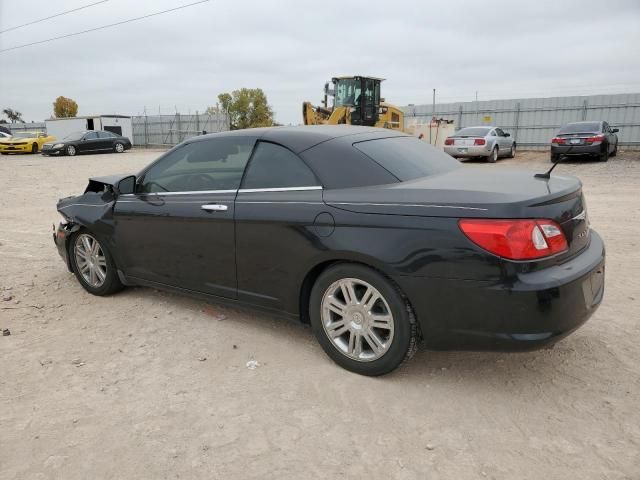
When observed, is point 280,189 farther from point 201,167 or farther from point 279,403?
point 279,403

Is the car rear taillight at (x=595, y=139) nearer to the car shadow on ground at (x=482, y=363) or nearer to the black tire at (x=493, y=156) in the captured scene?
the black tire at (x=493, y=156)

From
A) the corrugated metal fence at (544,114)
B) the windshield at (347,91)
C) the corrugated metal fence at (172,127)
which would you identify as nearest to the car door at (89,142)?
the corrugated metal fence at (172,127)

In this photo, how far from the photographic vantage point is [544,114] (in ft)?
89.0

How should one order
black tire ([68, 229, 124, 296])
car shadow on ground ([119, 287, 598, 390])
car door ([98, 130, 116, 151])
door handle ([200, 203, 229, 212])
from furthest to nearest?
car door ([98, 130, 116, 151])
black tire ([68, 229, 124, 296])
door handle ([200, 203, 229, 212])
car shadow on ground ([119, 287, 598, 390])

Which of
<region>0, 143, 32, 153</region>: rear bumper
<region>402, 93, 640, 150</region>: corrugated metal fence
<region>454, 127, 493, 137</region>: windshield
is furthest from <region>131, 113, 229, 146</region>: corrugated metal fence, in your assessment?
<region>454, 127, 493, 137</region>: windshield

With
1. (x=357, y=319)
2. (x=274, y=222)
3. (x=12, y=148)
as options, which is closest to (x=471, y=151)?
(x=274, y=222)

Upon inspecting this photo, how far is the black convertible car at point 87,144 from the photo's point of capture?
86.7ft

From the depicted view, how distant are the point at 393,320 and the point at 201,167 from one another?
2000 mm

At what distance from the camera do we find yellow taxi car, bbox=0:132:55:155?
94.1 ft

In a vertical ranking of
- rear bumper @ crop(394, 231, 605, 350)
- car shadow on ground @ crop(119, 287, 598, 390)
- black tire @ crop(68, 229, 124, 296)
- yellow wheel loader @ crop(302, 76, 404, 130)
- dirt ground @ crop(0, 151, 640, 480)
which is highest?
yellow wheel loader @ crop(302, 76, 404, 130)

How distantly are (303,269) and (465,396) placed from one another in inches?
48.3

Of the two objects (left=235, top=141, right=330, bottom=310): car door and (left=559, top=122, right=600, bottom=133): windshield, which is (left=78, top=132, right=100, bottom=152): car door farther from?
(left=235, top=141, right=330, bottom=310): car door

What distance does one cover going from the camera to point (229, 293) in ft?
12.4

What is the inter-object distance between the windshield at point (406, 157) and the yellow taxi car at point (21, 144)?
3043cm
